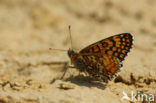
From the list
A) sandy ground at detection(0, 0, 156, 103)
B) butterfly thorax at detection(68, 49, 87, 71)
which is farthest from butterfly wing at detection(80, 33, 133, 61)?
sandy ground at detection(0, 0, 156, 103)

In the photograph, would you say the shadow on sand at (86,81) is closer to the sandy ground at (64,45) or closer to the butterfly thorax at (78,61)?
the sandy ground at (64,45)

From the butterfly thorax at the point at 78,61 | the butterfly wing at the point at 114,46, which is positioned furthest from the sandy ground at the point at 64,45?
the butterfly wing at the point at 114,46

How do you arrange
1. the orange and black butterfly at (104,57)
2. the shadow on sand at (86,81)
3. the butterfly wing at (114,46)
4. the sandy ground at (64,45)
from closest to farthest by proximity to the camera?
the sandy ground at (64,45) → the shadow on sand at (86,81) → the orange and black butterfly at (104,57) → the butterfly wing at (114,46)

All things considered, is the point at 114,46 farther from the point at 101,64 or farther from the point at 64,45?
the point at 64,45

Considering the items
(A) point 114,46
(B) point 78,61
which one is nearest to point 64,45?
(B) point 78,61

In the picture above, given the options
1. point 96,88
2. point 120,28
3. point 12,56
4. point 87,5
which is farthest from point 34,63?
point 87,5

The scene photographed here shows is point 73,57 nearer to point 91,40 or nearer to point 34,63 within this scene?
point 34,63

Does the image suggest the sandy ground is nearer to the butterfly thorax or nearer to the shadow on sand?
the shadow on sand
